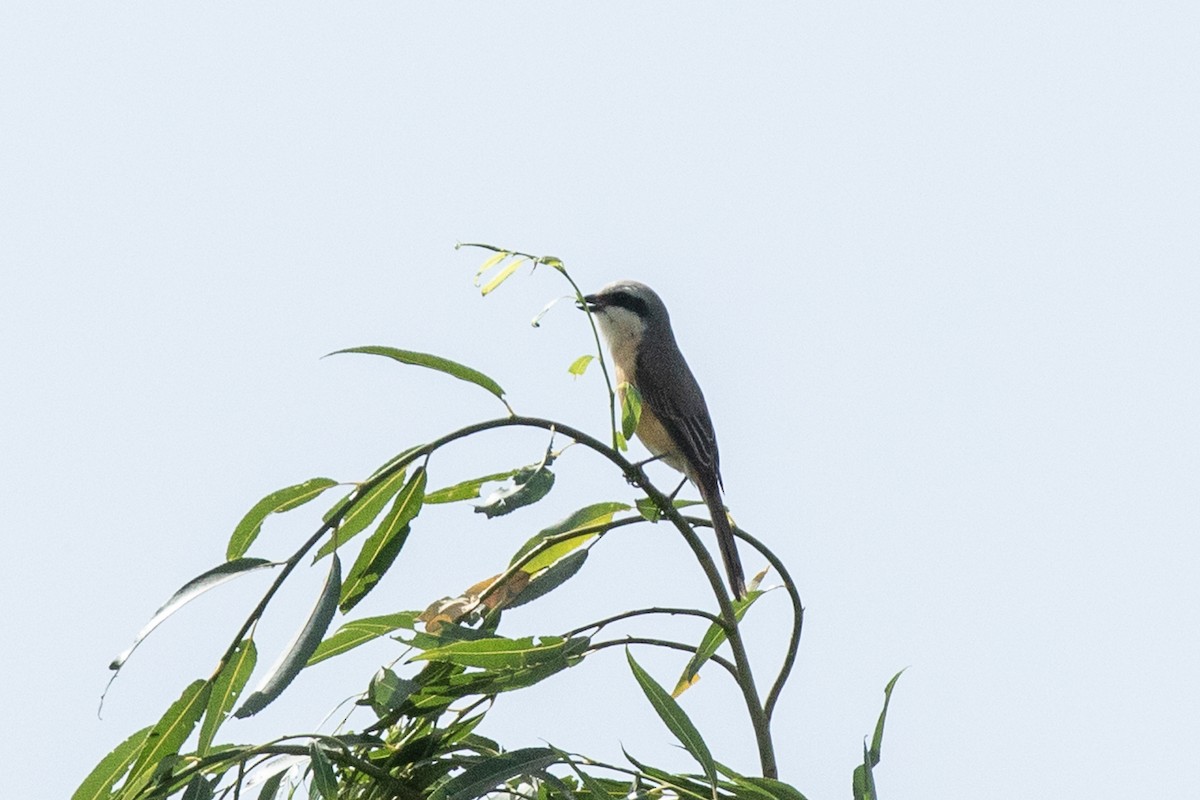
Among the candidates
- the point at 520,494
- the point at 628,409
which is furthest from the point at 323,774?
the point at 628,409

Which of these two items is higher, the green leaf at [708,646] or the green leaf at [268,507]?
the green leaf at [268,507]

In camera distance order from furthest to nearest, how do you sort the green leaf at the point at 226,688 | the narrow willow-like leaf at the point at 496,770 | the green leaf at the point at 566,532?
1. the green leaf at the point at 566,532
2. the green leaf at the point at 226,688
3. the narrow willow-like leaf at the point at 496,770

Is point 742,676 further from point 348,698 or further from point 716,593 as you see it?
point 348,698

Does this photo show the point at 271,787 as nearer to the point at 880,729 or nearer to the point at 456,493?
the point at 456,493

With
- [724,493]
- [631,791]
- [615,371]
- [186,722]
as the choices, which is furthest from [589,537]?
[615,371]

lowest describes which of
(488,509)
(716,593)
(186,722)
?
(186,722)

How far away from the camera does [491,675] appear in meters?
2.59

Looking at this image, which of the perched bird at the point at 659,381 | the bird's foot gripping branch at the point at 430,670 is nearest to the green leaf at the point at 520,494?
the bird's foot gripping branch at the point at 430,670

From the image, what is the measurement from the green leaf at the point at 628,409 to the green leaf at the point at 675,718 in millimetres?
497

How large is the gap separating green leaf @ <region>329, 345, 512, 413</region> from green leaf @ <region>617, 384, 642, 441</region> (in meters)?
0.41

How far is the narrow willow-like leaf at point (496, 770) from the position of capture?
244 centimetres

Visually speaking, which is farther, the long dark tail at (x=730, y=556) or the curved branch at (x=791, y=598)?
the long dark tail at (x=730, y=556)

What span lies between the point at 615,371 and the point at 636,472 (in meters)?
3.34

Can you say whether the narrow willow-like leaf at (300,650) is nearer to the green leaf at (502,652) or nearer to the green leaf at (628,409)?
the green leaf at (502,652)
